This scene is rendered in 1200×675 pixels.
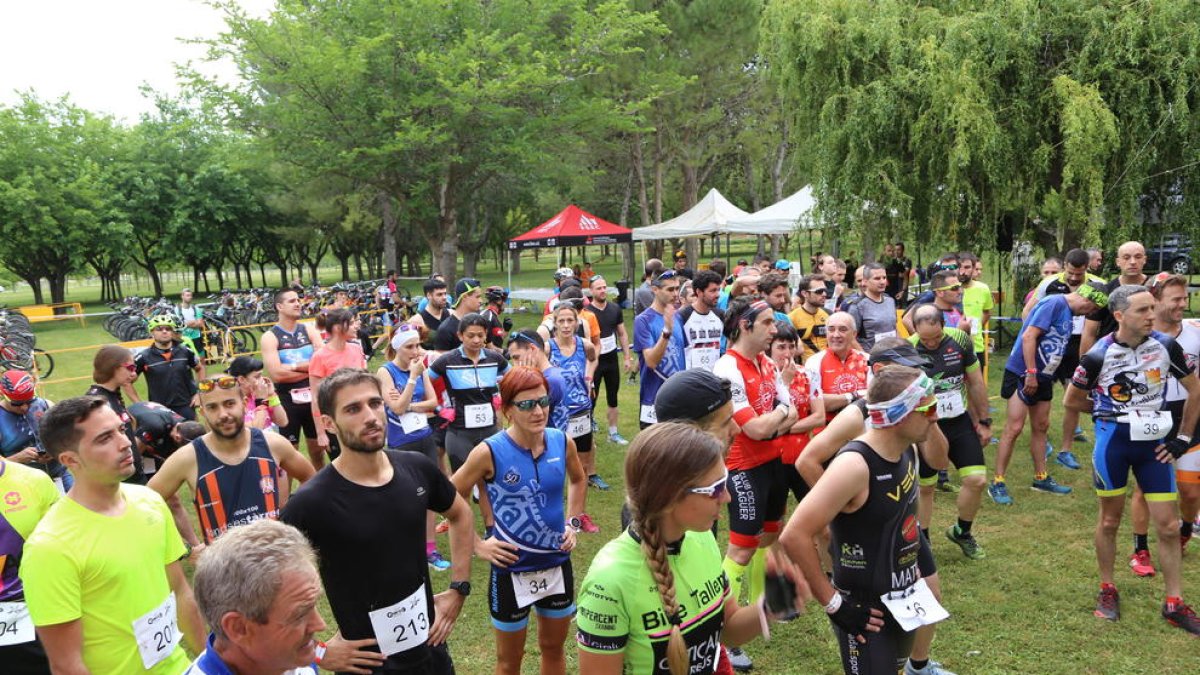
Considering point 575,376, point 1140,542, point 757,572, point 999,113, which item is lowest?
point 1140,542

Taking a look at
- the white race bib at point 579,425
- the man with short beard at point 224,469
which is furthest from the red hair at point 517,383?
the white race bib at point 579,425

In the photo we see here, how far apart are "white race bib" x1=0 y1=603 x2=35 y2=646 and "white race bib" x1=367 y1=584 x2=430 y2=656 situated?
149 cm

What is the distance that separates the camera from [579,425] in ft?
23.2

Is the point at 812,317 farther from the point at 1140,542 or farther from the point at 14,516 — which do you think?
the point at 14,516

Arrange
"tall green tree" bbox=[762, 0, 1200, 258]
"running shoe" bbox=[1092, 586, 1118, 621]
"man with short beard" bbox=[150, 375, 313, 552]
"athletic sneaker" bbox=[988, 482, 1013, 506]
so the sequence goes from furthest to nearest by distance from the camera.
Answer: "tall green tree" bbox=[762, 0, 1200, 258] → "athletic sneaker" bbox=[988, 482, 1013, 506] → "running shoe" bbox=[1092, 586, 1118, 621] → "man with short beard" bbox=[150, 375, 313, 552]

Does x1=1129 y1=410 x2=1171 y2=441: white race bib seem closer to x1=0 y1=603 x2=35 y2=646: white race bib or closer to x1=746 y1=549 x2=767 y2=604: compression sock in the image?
x1=746 y1=549 x2=767 y2=604: compression sock

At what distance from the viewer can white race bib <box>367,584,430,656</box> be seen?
112 inches

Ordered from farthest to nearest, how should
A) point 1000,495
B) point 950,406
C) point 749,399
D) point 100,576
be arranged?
point 1000,495 → point 950,406 → point 749,399 → point 100,576

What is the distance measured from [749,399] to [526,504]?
1.67 meters

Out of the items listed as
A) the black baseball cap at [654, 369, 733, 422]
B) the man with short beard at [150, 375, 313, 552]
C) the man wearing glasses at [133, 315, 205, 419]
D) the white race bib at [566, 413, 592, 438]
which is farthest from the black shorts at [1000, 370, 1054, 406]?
the man wearing glasses at [133, 315, 205, 419]

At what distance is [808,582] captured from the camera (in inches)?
115

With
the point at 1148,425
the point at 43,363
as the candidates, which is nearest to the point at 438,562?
the point at 1148,425

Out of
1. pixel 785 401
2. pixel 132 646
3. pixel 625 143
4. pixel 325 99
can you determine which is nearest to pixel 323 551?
pixel 132 646

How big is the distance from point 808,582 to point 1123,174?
12.5m
